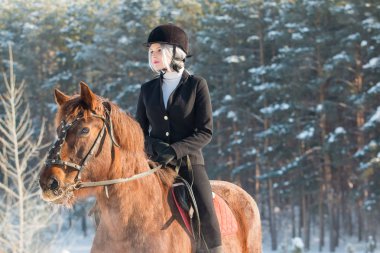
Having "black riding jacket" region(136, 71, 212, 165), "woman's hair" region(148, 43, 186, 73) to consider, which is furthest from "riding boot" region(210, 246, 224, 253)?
"woman's hair" region(148, 43, 186, 73)

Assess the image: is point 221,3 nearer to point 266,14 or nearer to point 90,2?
point 266,14

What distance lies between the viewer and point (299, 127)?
118ft

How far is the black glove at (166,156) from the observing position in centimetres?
536

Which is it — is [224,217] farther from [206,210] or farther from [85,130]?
[85,130]

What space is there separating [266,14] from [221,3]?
11.5ft

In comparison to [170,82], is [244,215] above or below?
below

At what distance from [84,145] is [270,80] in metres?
32.5

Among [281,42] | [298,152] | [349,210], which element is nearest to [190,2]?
[281,42]

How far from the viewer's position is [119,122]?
494 cm

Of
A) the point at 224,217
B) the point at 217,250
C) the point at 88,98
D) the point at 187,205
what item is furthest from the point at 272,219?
the point at 88,98

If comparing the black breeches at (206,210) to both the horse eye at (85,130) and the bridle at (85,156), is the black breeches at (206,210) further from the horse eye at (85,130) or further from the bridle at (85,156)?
the horse eye at (85,130)

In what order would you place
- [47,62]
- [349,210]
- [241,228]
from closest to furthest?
[241,228] → [349,210] → [47,62]

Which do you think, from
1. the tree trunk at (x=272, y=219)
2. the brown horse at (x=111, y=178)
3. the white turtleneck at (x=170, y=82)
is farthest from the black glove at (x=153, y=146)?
the tree trunk at (x=272, y=219)

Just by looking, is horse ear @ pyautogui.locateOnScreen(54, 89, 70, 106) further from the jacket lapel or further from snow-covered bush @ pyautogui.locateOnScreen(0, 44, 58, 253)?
snow-covered bush @ pyautogui.locateOnScreen(0, 44, 58, 253)
